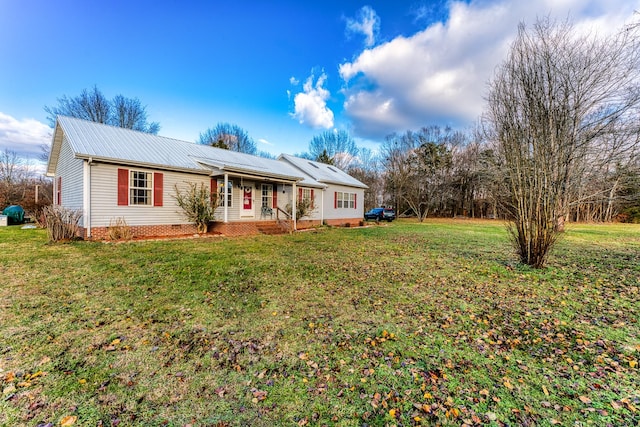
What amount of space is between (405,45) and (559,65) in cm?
729

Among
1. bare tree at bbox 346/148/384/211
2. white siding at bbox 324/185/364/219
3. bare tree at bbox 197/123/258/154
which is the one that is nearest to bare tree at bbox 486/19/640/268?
white siding at bbox 324/185/364/219

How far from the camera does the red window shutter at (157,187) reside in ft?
36.6

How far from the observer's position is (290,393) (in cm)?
238

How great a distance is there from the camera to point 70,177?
1155 cm

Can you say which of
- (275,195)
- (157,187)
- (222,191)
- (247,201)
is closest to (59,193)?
(157,187)

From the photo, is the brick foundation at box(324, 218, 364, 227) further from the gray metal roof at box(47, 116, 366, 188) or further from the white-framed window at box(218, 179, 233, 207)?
the white-framed window at box(218, 179, 233, 207)

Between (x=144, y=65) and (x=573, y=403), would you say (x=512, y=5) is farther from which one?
(x=144, y=65)

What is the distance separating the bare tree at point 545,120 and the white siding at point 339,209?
1314 cm

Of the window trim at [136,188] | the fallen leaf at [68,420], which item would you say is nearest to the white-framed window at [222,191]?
the window trim at [136,188]

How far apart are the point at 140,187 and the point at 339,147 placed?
3107 centimetres

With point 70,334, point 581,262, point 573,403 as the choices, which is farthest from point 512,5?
point 70,334

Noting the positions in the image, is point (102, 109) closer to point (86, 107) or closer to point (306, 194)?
point (86, 107)

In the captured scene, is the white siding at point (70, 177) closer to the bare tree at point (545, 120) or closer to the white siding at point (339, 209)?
the white siding at point (339, 209)

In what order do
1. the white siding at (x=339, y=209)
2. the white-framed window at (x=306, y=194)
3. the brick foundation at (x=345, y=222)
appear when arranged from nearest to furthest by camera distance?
the white-framed window at (x=306, y=194)
the white siding at (x=339, y=209)
the brick foundation at (x=345, y=222)
